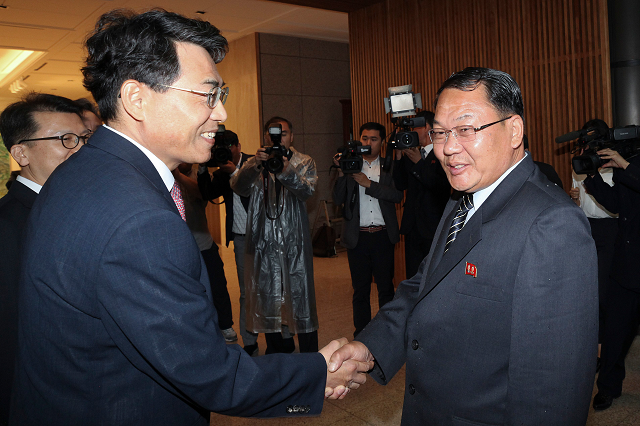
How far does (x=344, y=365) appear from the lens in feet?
4.94

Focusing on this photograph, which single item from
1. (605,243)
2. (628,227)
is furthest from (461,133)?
(605,243)

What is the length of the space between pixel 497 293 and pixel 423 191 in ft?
9.38

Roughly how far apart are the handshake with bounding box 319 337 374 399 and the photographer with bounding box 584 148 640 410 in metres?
2.05

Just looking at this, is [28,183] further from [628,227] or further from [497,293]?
[628,227]

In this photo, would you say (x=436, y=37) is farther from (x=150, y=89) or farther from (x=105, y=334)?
(x=105, y=334)

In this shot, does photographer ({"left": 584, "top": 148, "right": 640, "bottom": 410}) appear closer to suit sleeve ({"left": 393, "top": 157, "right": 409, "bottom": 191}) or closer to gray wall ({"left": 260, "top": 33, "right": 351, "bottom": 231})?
suit sleeve ({"left": 393, "top": 157, "right": 409, "bottom": 191})

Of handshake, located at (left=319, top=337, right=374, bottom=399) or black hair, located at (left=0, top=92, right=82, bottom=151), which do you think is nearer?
handshake, located at (left=319, top=337, right=374, bottom=399)

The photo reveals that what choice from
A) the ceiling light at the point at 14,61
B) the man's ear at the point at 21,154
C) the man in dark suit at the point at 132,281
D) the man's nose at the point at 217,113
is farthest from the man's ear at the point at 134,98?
the ceiling light at the point at 14,61

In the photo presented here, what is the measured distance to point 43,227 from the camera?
3.30 feet

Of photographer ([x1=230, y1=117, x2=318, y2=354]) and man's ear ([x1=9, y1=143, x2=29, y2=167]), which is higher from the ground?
man's ear ([x1=9, y1=143, x2=29, y2=167])

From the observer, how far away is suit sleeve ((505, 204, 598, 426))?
1.12m

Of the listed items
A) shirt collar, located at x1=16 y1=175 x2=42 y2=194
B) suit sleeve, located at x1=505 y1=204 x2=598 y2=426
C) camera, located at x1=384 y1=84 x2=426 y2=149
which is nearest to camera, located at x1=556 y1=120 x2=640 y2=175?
camera, located at x1=384 y1=84 x2=426 y2=149

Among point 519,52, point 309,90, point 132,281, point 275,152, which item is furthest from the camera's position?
point 309,90

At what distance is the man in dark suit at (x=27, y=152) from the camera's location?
5.51 ft
